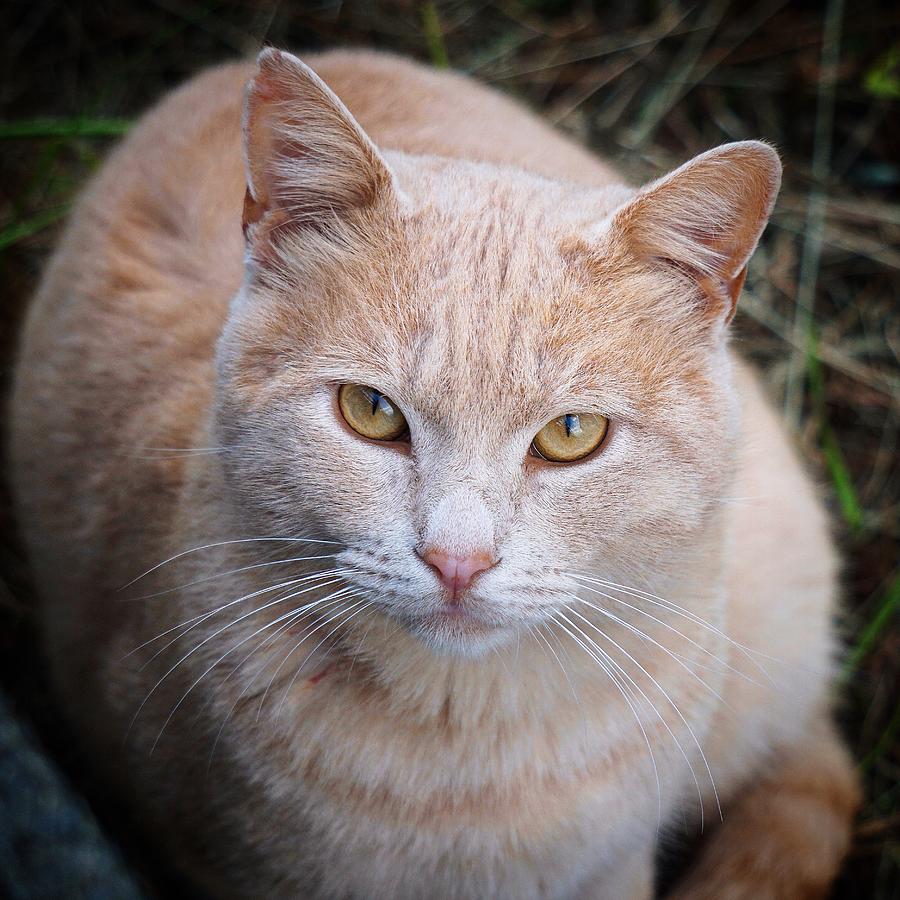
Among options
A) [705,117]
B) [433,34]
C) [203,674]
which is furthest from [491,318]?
[705,117]

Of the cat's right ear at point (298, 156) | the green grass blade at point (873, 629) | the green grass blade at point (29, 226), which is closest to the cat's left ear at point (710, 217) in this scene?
the cat's right ear at point (298, 156)

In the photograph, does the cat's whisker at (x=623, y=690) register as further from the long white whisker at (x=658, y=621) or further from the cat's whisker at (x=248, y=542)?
the cat's whisker at (x=248, y=542)

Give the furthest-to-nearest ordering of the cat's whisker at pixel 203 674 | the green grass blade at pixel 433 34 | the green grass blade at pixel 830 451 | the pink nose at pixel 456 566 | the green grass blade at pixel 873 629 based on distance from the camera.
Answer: the green grass blade at pixel 433 34, the green grass blade at pixel 830 451, the green grass blade at pixel 873 629, the cat's whisker at pixel 203 674, the pink nose at pixel 456 566

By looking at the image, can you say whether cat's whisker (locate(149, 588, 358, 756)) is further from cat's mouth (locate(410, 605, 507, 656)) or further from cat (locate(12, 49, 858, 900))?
cat's mouth (locate(410, 605, 507, 656))

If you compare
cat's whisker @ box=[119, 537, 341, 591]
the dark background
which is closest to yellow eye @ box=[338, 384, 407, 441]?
cat's whisker @ box=[119, 537, 341, 591]

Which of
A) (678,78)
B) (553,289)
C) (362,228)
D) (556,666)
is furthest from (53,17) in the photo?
(556,666)

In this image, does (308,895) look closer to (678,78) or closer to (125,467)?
(125,467)

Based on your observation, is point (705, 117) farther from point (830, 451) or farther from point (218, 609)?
point (218, 609)
